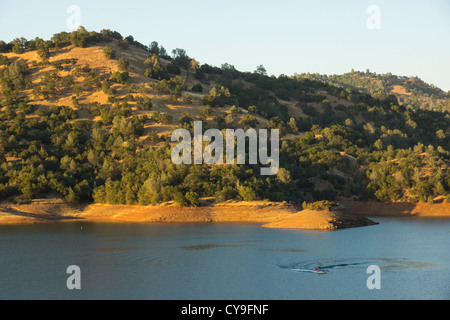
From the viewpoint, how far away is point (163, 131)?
107 metres

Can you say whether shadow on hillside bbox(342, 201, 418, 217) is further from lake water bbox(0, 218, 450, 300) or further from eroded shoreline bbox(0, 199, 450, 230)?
lake water bbox(0, 218, 450, 300)

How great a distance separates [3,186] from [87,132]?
26.2m

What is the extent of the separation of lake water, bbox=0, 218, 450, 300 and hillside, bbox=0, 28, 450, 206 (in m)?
16.9

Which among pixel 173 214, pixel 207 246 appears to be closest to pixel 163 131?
pixel 173 214

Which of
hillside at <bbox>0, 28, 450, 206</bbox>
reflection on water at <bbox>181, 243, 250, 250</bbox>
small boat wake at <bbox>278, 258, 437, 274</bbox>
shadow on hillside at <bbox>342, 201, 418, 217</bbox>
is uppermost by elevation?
hillside at <bbox>0, 28, 450, 206</bbox>

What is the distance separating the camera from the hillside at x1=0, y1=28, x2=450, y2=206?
90.5 m

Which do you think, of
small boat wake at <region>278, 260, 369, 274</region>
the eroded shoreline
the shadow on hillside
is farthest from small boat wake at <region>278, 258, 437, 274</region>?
the shadow on hillside

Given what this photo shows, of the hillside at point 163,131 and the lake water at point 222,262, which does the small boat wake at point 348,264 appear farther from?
the hillside at point 163,131

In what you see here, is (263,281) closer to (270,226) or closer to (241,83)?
(270,226)

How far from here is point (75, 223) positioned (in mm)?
81500

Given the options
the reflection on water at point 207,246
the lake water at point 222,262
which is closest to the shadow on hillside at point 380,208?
the lake water at point 222,262

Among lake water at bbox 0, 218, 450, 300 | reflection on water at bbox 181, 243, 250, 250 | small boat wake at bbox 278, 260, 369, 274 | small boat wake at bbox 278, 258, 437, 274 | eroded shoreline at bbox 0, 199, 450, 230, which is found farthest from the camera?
eroded shoreline at bbox 0, 199, 450, 230

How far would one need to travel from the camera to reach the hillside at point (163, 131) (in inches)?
3563
